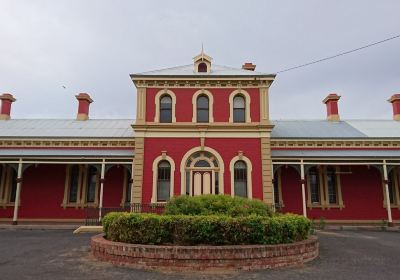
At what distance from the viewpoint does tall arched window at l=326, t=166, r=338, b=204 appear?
61.8 feet

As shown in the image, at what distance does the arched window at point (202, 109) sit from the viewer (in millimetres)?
17672

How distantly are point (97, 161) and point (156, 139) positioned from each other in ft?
11.7

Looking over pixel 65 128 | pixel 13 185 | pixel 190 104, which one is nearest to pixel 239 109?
pixel 190 104

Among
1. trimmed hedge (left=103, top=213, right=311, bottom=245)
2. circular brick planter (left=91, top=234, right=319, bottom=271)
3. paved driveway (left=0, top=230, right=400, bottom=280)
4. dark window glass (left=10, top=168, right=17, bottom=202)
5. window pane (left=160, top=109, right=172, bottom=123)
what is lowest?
paved driveway (left=0, top=230, right=400, bottom=280)

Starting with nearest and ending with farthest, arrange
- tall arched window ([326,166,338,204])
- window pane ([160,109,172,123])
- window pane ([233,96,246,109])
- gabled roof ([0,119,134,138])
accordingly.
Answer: window pane ([160,109,172,123]) < window pane ([233,96,246,109]) < tall arched window ([326,166,338,204]) < gabled roof ([0,119,134,138])

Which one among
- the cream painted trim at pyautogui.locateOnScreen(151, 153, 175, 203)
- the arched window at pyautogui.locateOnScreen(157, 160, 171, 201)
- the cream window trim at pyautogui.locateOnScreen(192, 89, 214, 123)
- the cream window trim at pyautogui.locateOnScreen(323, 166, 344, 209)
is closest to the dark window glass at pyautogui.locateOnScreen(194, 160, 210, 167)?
the cream painted trim at pyautogui.locateOnScreen(151, 153, 175, 203)

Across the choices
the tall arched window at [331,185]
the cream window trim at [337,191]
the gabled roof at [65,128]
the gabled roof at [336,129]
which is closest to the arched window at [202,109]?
the gabled roof at [336,129]

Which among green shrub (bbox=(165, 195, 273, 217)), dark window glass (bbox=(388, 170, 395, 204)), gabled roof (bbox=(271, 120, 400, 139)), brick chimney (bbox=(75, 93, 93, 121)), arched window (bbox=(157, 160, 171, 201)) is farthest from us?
brick chimney (bbox=(75, 93, 93, 121))

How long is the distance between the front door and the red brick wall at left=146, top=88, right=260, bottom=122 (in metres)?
2.92

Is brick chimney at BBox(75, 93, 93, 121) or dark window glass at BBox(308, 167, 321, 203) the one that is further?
brick chimney at BBox(75, 93, 93, 121)

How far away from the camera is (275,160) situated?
17.7 m

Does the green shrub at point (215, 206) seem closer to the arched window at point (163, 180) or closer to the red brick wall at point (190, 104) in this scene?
the arched window at point (163, 180)

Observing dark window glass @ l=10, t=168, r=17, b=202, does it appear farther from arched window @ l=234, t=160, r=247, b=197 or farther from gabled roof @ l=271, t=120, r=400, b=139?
gabled roof @ l=271, t=120, r=400, b=139

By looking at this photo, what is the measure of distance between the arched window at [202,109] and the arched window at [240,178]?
2982mm
